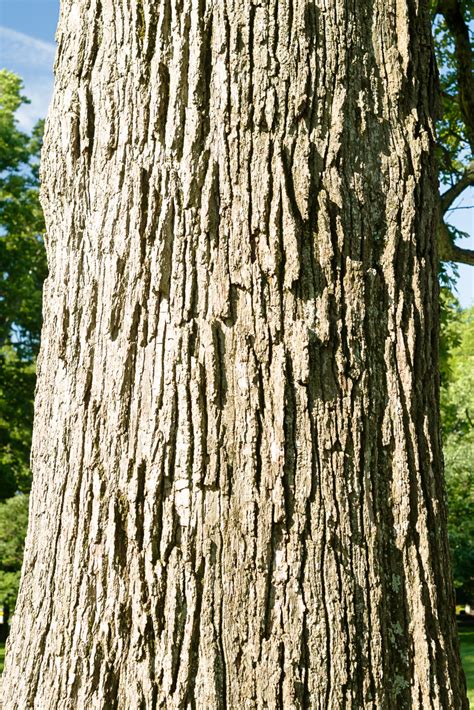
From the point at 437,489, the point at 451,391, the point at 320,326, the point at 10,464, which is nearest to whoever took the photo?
the point at 320,326

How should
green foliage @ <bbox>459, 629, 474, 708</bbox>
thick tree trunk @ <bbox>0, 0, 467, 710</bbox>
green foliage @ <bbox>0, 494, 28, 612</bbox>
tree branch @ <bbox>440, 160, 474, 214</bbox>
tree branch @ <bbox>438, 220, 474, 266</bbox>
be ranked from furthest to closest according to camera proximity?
green foliage @ <bbox>0, 494, 28, 612</bbox>
green foliage @ <bbox>459, 629, 474, 708</bbox>
tree branch @ <bbox>440, 160, 474, 214</bbox>
tree branch @ <bbox>438, 220, 474, 266</bbox>
thick tree trunk @ <bbox>0, 0, 467, 710</bbox>

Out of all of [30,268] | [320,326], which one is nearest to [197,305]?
[320,326]

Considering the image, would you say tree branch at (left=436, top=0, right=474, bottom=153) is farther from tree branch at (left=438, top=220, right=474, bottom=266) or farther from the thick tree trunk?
the thick tree trunk

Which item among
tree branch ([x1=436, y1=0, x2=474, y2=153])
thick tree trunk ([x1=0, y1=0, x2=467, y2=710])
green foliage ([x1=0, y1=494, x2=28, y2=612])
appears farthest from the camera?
green foliage ([x1=0, y1=494, x2=28, y2=612])

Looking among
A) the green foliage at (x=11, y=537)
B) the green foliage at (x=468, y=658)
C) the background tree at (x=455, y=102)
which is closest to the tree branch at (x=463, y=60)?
the background tree at (x=455, y=102)

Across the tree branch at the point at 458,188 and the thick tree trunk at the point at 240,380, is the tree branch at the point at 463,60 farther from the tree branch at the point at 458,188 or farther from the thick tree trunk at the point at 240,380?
the thick tree trunk at the point at 240,380

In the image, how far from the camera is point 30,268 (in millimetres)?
23438

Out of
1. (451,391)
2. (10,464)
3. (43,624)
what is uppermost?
(451,391)

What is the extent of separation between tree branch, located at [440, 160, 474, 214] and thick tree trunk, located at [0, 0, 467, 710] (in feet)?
20.7

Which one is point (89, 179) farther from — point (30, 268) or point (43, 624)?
point (30, 268)

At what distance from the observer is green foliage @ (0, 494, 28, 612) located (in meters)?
19.8

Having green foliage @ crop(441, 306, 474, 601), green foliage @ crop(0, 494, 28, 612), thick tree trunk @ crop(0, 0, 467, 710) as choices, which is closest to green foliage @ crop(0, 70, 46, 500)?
green foliage @ crop(0, 494, 28, 612)

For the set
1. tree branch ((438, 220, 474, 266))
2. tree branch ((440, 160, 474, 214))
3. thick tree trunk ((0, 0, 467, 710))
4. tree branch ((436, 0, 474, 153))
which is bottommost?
thick tree trunk ((0, 0, 467, 710))

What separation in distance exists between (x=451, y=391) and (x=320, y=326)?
2902 centimetres
